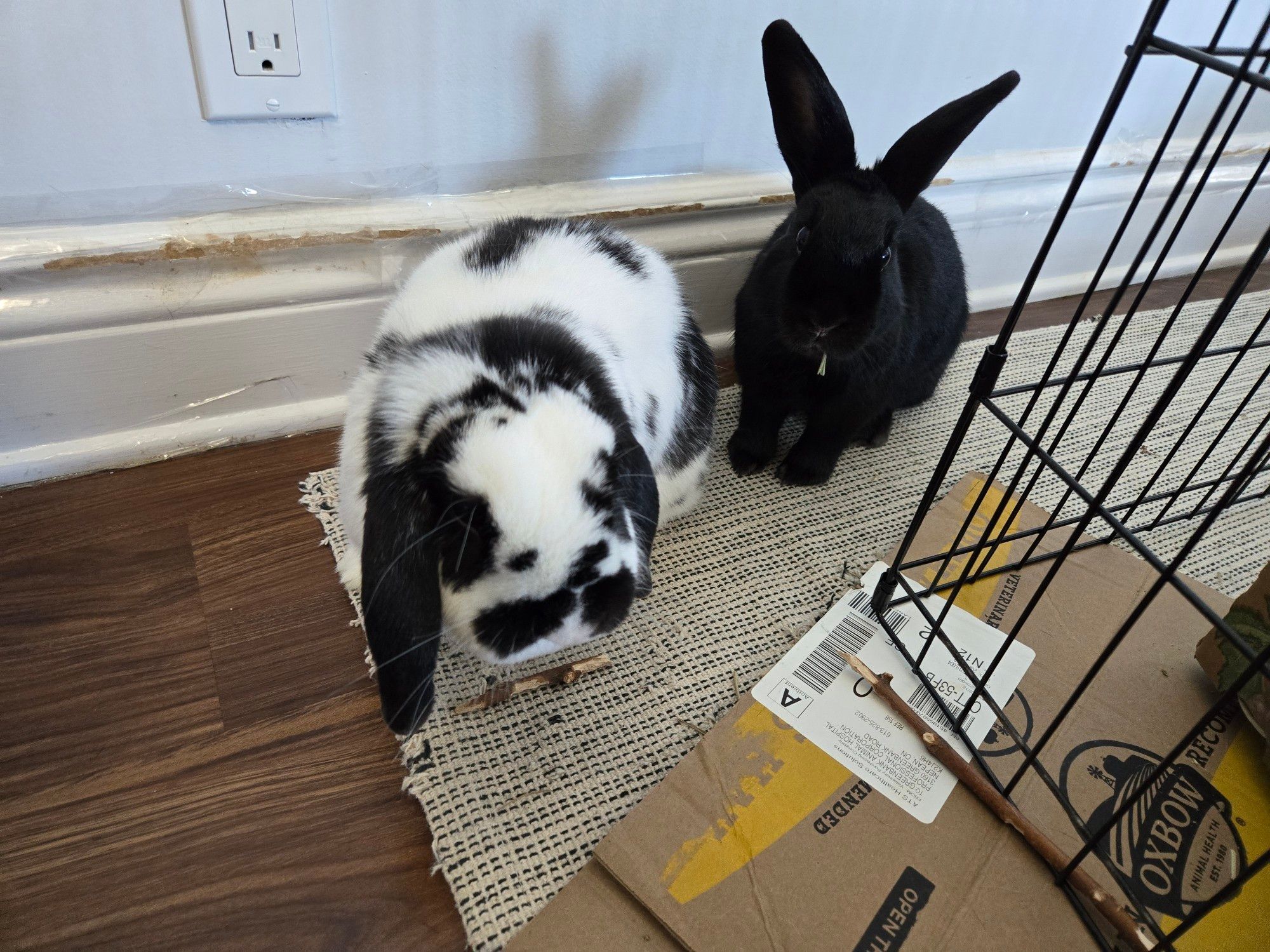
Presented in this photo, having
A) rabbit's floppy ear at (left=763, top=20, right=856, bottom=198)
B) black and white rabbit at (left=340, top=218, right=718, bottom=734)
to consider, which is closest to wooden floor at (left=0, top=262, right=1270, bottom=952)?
black and white rabbit at (left=340, top=218, right=718, bottom=734)

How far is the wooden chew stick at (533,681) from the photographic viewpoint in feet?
3.10

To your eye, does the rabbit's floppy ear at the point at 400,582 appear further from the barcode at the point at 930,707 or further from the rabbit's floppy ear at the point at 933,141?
the rabbit's floppy ear at the point at 933,141

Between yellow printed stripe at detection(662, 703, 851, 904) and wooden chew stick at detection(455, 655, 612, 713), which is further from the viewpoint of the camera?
wooden chew stick at detection(455, 655, 612, 713)

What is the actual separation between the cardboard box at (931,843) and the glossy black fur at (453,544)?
24cm

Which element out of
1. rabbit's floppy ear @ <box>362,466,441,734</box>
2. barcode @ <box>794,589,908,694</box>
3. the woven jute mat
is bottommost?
the woven jute mat

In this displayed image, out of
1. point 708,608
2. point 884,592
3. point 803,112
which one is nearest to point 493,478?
point 708,608

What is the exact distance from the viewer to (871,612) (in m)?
1.09

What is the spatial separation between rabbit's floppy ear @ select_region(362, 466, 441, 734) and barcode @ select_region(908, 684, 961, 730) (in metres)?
0.59

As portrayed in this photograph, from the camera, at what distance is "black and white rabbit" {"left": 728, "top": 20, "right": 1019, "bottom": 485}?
1018 millimetres

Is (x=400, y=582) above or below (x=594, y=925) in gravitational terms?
above

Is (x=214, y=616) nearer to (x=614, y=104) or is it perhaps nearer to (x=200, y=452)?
(x=200, y=452)

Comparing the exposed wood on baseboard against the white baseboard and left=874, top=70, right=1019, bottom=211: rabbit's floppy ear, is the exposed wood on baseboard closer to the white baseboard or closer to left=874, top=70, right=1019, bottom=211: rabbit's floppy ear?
the white baseboard

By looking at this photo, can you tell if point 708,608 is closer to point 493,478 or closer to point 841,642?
point 841,642

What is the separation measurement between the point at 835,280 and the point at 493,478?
55cm
